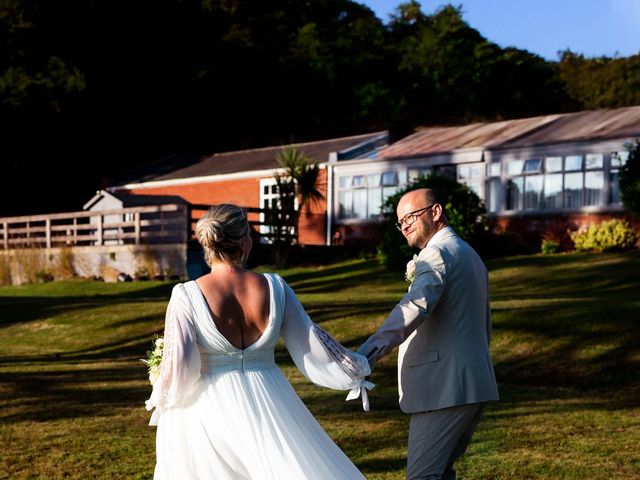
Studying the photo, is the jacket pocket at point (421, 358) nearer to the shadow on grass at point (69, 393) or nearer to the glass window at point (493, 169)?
the shadow on grass at point (69, 393)

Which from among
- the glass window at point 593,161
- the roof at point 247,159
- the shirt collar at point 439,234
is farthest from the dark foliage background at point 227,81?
the shirt collar at point 439,234

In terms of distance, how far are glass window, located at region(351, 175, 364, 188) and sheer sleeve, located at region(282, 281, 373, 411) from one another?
2996cm

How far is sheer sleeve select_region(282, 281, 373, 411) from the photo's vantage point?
518 centimetres

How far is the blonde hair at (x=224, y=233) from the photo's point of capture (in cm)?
482

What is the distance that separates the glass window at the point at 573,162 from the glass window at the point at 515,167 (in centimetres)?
158

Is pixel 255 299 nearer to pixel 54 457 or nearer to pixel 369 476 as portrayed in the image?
pixel 369 476

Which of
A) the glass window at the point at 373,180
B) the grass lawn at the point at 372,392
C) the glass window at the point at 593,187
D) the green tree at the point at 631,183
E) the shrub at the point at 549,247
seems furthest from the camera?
the glass window at the point at 373,180

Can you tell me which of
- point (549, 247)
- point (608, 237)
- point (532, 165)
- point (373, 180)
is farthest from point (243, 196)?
point (608, 237)

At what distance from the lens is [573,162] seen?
97.2ft

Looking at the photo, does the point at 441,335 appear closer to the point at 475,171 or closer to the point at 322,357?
the point at 322,357

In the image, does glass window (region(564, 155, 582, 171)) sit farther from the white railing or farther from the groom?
the groom

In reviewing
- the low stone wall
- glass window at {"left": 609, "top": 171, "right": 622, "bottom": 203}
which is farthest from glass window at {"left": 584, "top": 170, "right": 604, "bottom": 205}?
the low stone wall

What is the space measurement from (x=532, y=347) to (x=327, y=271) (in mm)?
15229

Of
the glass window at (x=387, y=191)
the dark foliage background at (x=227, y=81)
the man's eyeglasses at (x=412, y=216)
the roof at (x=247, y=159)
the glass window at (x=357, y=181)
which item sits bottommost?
the man's eyeglasses at (x=412, y=216)
